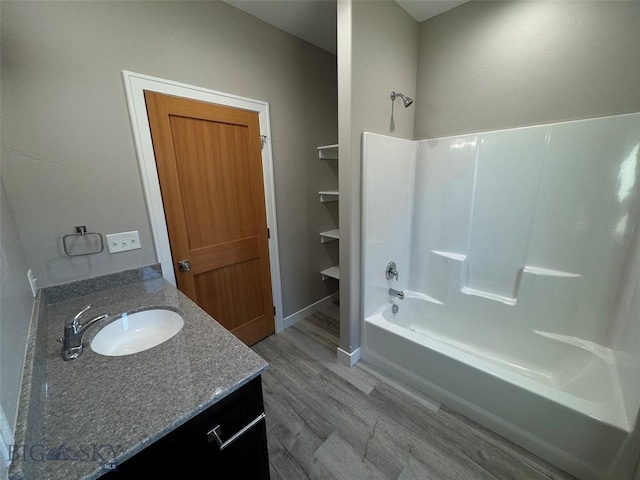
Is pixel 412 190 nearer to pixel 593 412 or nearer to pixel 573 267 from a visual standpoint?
pixel 573 267

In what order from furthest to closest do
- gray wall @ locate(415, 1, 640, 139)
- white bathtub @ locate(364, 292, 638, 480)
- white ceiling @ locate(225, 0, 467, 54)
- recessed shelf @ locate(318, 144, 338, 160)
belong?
recessed shelf @ locate(318, 144, 338, 160) < white ceiling @ locate(225, 0, 467, 54) < gray wall @ locate(415, 1, 640, 139) < white bathtub @ locate(364, 292, 638, 480)

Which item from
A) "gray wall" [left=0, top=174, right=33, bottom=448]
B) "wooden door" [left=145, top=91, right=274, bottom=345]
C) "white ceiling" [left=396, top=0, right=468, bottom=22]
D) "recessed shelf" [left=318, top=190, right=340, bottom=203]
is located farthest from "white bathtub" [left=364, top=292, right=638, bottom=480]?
"white ceiling" [left=396, top=0, right=468, bottom=22]

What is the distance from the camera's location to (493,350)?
6.23 feet

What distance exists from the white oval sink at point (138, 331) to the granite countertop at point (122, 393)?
7cm

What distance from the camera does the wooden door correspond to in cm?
161

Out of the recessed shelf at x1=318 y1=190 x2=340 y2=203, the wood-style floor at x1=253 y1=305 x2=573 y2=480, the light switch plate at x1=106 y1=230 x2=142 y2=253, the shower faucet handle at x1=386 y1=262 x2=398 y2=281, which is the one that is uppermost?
the recessed shelf at x1=318 y1=190 x2=340 y2=203

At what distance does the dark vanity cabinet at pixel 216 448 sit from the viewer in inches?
25.7

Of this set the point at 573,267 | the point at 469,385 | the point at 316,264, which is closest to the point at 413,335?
the point at 469,385

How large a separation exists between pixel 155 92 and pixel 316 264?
6.28ft

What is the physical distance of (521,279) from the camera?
1.75 metres

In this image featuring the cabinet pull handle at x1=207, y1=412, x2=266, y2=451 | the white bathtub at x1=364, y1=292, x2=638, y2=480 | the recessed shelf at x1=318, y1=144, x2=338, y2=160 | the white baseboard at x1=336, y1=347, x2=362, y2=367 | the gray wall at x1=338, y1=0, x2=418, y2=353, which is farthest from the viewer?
the recessed shelf at x1=318, y1=144, x2=338, y2=160

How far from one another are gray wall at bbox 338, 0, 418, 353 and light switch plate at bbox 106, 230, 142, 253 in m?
1.31

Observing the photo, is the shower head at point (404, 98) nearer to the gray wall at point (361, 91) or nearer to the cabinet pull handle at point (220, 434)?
the gray wall at point (361, 91)

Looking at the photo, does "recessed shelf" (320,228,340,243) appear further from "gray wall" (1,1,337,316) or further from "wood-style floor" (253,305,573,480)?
"gray wall" (1,1,337,316)
